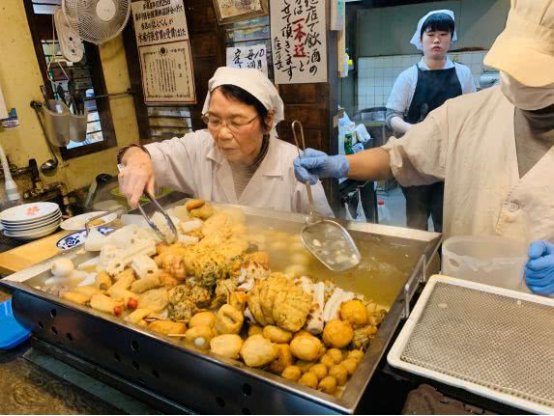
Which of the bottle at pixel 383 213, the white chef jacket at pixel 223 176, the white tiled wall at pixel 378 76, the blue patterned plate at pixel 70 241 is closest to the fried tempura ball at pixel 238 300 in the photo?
the white chef jacket at pixel 223 176

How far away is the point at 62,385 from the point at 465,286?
4.07ft

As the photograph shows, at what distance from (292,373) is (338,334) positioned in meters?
0.17

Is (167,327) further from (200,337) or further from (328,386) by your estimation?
(328,386)

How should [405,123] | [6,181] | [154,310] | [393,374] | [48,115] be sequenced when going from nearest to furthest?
[393,374] → [154,310] → [6,181] → [48,115] → [405,123]

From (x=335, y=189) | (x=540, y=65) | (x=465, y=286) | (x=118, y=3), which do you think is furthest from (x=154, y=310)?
(x=118, y=3)

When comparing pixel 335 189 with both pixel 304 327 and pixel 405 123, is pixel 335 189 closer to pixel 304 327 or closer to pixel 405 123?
pixel 405 123

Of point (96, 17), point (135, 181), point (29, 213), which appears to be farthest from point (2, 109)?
point (135, 181)

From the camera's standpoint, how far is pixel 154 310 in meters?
1.28

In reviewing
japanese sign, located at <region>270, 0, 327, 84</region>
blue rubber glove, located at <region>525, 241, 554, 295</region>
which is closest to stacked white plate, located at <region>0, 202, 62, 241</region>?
japanese sign, located at <region>270, 0, 327, 84</region>

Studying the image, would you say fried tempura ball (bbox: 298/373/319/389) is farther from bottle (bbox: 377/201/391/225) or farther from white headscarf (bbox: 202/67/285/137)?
bottle (bbox: 377/201/391/225)

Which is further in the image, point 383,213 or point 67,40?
point 383,213

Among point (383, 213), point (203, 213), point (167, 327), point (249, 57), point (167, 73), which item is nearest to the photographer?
point (167, 327)

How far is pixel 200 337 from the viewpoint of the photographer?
1109mm

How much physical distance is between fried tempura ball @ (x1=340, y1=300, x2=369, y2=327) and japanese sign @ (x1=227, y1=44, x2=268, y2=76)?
10.1 ft
